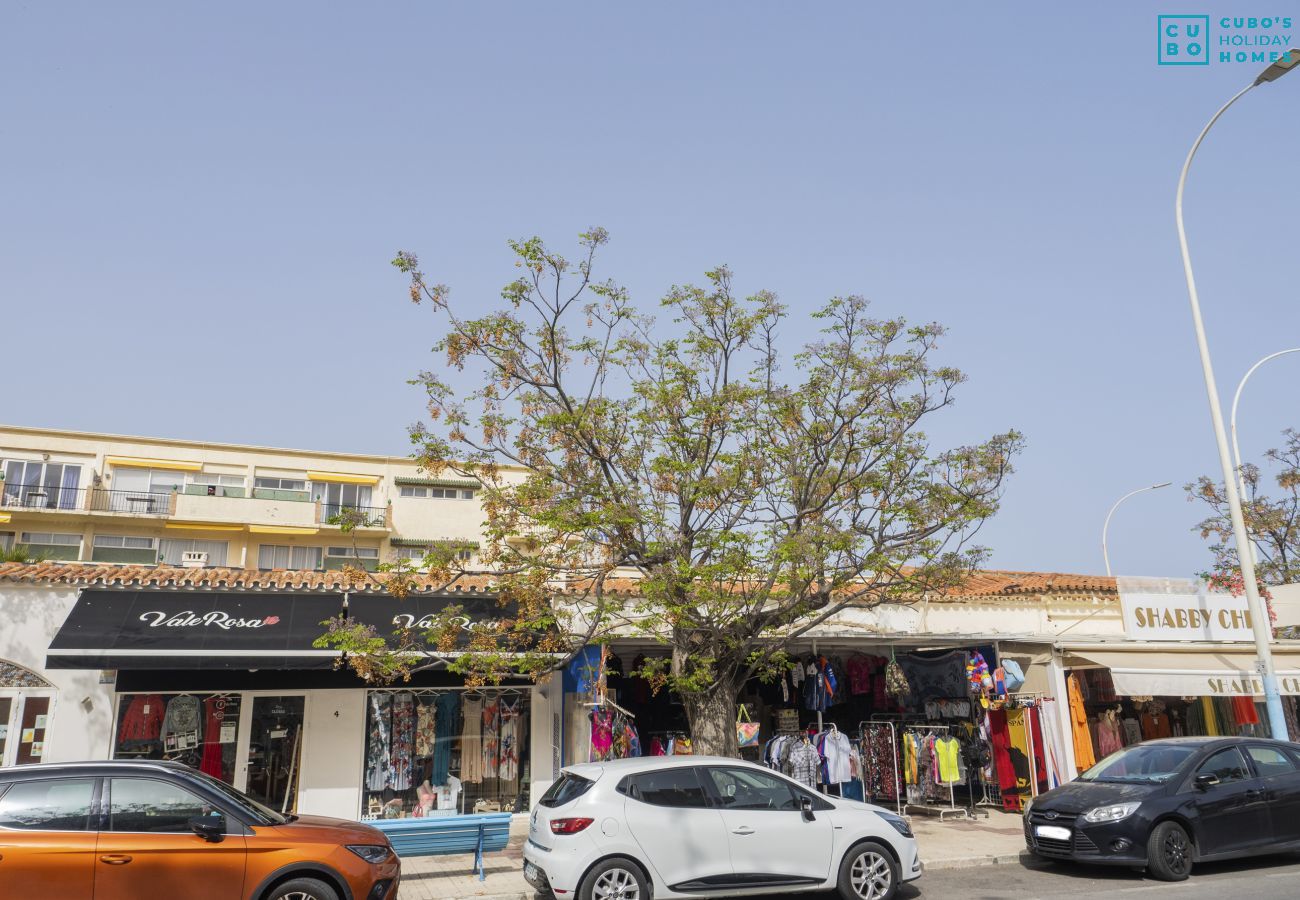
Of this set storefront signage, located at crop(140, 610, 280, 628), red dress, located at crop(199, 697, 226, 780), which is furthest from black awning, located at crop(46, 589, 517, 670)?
red dress, located at crop(199, 697, 226, 780)

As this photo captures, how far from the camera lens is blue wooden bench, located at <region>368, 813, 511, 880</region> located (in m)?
10.1

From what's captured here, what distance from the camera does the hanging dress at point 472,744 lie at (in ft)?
46.4

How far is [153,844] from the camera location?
23.7 ft

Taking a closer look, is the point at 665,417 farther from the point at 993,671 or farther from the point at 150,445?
the point at 150,445

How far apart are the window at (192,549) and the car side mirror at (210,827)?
34.6 meters

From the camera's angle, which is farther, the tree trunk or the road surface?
the tree trunk

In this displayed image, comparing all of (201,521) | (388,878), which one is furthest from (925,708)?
(201,521)

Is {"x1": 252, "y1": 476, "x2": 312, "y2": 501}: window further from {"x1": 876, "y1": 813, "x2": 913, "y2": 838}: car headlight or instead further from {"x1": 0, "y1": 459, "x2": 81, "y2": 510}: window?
{"x1": 876, "y1": 813, "x2": 913, "y2": 838}: car headlight

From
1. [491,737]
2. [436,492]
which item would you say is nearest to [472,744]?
[491,737]

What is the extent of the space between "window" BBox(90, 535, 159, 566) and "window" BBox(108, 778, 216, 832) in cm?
3467

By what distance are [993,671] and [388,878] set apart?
10.8 meters

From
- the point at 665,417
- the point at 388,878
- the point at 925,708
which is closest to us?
the point at 388,878

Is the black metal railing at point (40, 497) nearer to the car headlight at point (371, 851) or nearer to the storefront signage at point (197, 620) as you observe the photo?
the storefront signage at point (197, 620)

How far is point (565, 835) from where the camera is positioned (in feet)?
27.5
